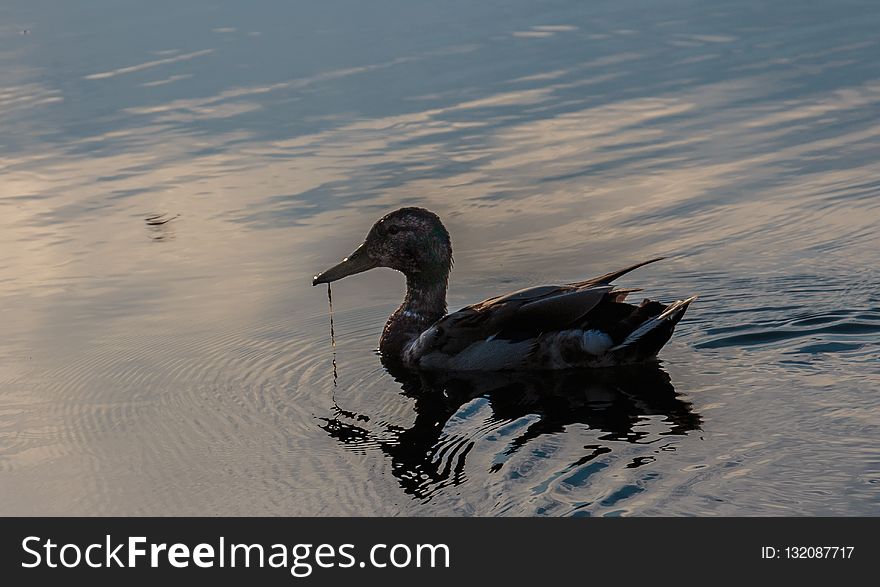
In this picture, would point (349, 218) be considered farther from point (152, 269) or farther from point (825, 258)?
point (825, 258)

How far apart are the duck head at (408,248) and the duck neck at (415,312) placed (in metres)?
0.03

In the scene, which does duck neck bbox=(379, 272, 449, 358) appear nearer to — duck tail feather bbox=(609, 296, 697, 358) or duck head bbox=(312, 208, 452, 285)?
duck head bbox=(312, 208, 452, 285)

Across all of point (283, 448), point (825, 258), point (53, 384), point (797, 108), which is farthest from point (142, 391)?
point (797, 108)

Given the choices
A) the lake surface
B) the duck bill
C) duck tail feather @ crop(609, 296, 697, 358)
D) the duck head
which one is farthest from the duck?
the duck bill

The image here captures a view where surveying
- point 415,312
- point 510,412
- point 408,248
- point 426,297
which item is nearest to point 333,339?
point 415,312

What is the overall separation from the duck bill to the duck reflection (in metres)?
1.05

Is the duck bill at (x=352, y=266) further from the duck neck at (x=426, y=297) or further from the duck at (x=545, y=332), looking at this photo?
the duck at (x=545, y=332)

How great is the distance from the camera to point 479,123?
49.1 feet

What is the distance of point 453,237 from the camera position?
39.5 ft

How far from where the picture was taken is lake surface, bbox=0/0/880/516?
743 centimetres

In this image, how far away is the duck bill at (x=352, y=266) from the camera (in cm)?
1043

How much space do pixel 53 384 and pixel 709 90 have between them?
8908 millimetres

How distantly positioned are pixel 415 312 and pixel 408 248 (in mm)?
525

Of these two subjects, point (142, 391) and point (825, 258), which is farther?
point (825, 258)
